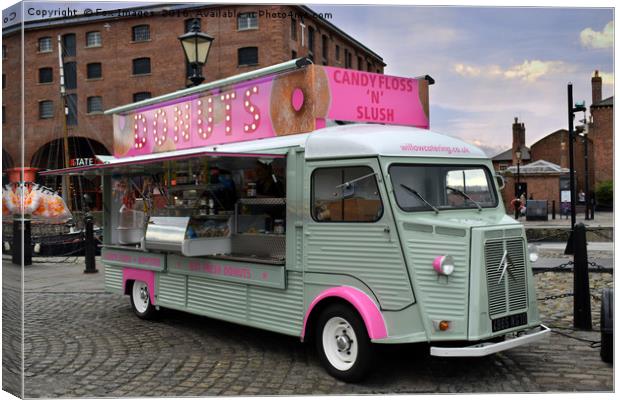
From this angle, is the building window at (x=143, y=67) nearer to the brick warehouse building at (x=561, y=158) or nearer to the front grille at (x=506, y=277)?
the brick warehouse building at (x=561, y=158)

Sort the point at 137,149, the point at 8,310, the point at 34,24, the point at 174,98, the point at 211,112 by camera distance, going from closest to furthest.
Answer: the point at 8,310 < the point at 34,24 < the point at 211,112 < the point at 174,98 < the point at 137,149

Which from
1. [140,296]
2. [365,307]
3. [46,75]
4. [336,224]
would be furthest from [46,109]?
[365,307]

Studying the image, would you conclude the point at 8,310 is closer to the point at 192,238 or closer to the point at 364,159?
the point at 192,238

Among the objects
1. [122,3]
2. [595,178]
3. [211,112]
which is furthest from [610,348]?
[122,3]

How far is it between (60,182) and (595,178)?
366 inches

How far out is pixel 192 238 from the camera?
7.96 metres

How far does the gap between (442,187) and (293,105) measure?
1892 mm

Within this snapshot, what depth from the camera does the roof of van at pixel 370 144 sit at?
21.2 ft

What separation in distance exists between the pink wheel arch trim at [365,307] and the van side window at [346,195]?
0.70 meters

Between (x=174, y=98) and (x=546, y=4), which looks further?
(x=174, y=98)

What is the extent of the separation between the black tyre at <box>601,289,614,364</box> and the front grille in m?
0.89

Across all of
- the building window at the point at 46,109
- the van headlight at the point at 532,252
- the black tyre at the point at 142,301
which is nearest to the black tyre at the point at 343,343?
the van headlight at the point at 532,252

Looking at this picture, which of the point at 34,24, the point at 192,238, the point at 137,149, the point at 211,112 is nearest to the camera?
the point at 34,24

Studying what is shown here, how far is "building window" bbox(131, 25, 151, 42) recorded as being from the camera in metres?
9.58
